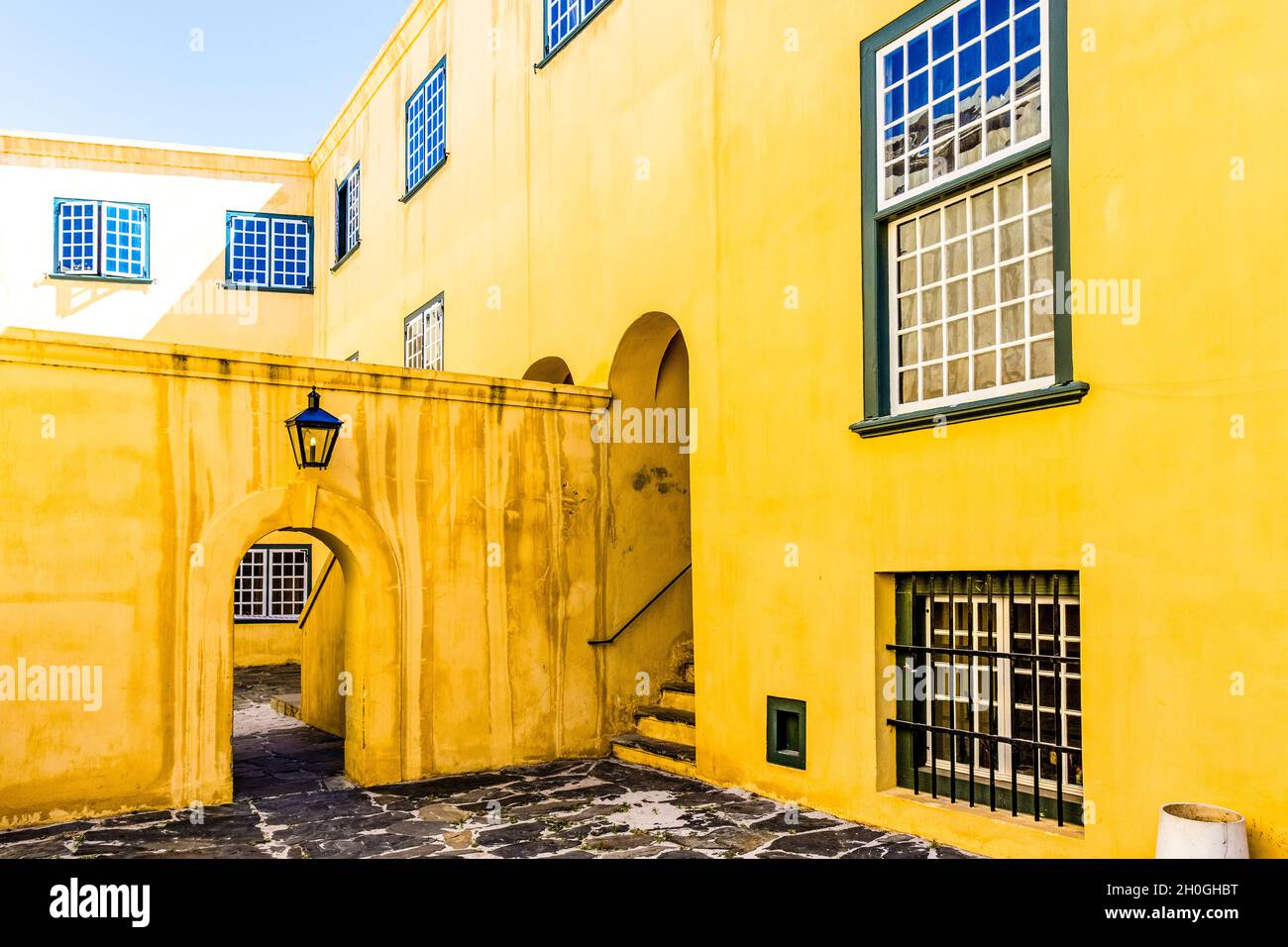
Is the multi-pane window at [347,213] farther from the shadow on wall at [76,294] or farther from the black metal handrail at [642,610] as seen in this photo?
the black metal handrail at [642,610]

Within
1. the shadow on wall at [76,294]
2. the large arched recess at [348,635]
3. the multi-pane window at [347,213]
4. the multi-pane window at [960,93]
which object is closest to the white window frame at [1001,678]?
the multi-pane window at [960,93]

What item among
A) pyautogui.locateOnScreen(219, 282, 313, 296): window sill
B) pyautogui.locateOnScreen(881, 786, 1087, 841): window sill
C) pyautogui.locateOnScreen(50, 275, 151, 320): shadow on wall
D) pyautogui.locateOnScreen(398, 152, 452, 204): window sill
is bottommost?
pyautogui.locateOnScreen(881, 786, 1087, 841): window sill

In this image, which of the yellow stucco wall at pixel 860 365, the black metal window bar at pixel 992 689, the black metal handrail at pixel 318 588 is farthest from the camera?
the black metal handrail at pixel 318 588

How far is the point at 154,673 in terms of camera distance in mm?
7609

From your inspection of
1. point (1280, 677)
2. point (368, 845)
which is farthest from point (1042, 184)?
point (368, 845)

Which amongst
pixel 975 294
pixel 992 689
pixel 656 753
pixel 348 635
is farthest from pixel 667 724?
pixel 975 294

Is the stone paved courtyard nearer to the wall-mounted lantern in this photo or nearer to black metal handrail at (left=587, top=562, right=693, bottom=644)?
black metal handrail at (left=587, top=562, right=693, bottom=644)

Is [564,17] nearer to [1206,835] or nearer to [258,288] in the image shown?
[1206,835]

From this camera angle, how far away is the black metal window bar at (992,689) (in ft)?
19.5

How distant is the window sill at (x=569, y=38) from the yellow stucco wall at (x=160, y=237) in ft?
32.8

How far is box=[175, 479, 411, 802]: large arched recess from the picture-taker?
776 centimetres

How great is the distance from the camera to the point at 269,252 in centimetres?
2070

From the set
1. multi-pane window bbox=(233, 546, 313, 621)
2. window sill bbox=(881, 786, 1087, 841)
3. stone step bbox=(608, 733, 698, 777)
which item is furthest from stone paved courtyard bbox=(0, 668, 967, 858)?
multi-pane window bbox=(233, 546, 313, 621)

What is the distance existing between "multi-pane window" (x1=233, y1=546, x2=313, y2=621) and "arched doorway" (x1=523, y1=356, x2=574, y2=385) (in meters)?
9.05
